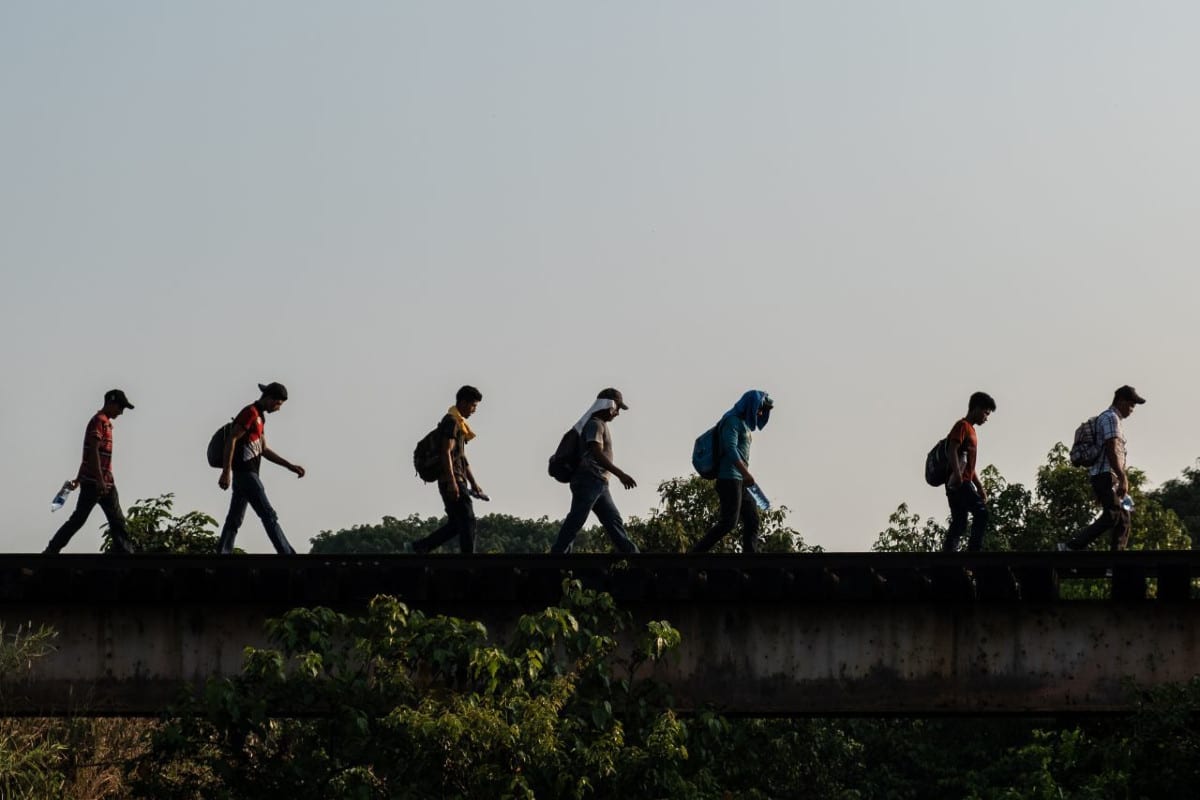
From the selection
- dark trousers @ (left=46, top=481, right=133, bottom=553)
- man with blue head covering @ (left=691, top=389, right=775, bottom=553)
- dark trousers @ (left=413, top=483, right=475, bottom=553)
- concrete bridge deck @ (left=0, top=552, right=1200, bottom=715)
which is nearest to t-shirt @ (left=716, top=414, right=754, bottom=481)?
man with blue head covering @ (left=691, top=389, right=775, bottom=553)

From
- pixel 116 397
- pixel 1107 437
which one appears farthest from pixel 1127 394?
pixel 116 397

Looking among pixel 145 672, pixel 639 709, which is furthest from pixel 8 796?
pixel 639 709

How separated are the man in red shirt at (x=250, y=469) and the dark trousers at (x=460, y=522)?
130 cm

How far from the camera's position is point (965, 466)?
19406mm

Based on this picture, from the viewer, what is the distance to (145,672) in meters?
17.6

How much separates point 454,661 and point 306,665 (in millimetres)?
1118

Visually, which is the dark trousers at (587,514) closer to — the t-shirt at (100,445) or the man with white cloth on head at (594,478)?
the man with white cloth on head at (594,478)

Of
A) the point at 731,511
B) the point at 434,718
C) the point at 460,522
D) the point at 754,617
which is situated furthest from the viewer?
the point at 460,522

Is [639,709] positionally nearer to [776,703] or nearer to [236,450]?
[776,703]

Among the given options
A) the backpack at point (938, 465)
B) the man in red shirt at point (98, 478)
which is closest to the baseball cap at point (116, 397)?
the man in red shirt at point (98, 478)

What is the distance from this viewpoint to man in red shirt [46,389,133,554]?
1919 centimetres

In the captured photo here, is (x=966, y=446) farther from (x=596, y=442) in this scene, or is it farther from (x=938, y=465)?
(x=596, y=442)

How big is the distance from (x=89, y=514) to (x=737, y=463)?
226 inches

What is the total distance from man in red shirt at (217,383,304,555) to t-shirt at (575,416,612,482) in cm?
265
